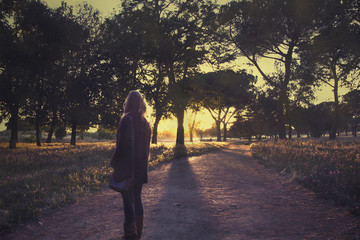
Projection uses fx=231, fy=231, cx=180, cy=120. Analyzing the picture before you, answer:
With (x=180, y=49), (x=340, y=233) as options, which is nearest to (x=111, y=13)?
(x=180, y=49)

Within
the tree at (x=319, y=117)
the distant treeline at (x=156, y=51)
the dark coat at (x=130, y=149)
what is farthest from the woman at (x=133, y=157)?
the tree at (x=319, y=117)

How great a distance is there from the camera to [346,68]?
1523 centimetres

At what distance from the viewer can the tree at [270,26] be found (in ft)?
66.8

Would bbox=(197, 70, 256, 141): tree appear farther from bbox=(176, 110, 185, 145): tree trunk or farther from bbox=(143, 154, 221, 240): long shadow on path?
bbox=(143, 154, 221, 240): long shadow on path

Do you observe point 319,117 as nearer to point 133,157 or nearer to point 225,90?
point 225,90

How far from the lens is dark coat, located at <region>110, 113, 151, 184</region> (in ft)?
12.6

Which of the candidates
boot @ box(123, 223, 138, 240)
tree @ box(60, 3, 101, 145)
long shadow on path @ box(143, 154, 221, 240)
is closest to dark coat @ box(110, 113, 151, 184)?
boot @ box(123, 223, 138, 240)

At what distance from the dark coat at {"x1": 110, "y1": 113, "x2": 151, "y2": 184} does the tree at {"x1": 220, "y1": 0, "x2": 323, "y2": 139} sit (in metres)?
17.9

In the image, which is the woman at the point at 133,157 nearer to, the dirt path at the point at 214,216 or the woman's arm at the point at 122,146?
the woman's arm at the point at 122,146

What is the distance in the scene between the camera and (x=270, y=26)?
71.5ft

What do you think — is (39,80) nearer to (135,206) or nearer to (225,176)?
(225,176)

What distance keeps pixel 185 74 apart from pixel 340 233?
16.4 meters

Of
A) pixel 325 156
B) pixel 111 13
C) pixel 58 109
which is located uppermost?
pixel 111 13

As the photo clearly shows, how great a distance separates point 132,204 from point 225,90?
3953 centimetres
